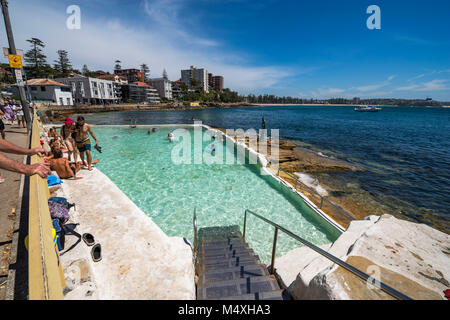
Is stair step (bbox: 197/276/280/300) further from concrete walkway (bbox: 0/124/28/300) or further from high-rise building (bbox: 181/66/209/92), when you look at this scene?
high-rise building (bbox: 181/66/209/92)

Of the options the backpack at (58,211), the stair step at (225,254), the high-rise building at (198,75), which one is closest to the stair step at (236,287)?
the stair step at (225,254)

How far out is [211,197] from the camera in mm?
7809

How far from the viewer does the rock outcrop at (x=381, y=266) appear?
2.16 m

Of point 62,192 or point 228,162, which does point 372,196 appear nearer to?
point 228,162

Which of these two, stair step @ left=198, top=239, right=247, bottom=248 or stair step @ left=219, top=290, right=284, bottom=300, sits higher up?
stair step @ left=219, top=290, right=284, bottom=300

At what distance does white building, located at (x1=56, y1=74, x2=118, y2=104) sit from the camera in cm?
6331

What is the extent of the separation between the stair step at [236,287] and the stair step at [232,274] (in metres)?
0.18

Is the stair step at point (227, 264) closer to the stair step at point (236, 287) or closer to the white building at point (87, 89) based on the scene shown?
the stair step at point (236, 287)

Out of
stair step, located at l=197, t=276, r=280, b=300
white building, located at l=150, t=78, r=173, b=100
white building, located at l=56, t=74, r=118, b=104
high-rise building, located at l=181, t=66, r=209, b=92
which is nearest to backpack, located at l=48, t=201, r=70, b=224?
stair step, located at l=197, t=276, r=280, b=300

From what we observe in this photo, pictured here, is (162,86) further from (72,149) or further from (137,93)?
(72,149)

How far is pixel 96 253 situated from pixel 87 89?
8060cm

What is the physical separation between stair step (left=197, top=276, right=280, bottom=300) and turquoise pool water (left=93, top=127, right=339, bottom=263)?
2.23 metres
